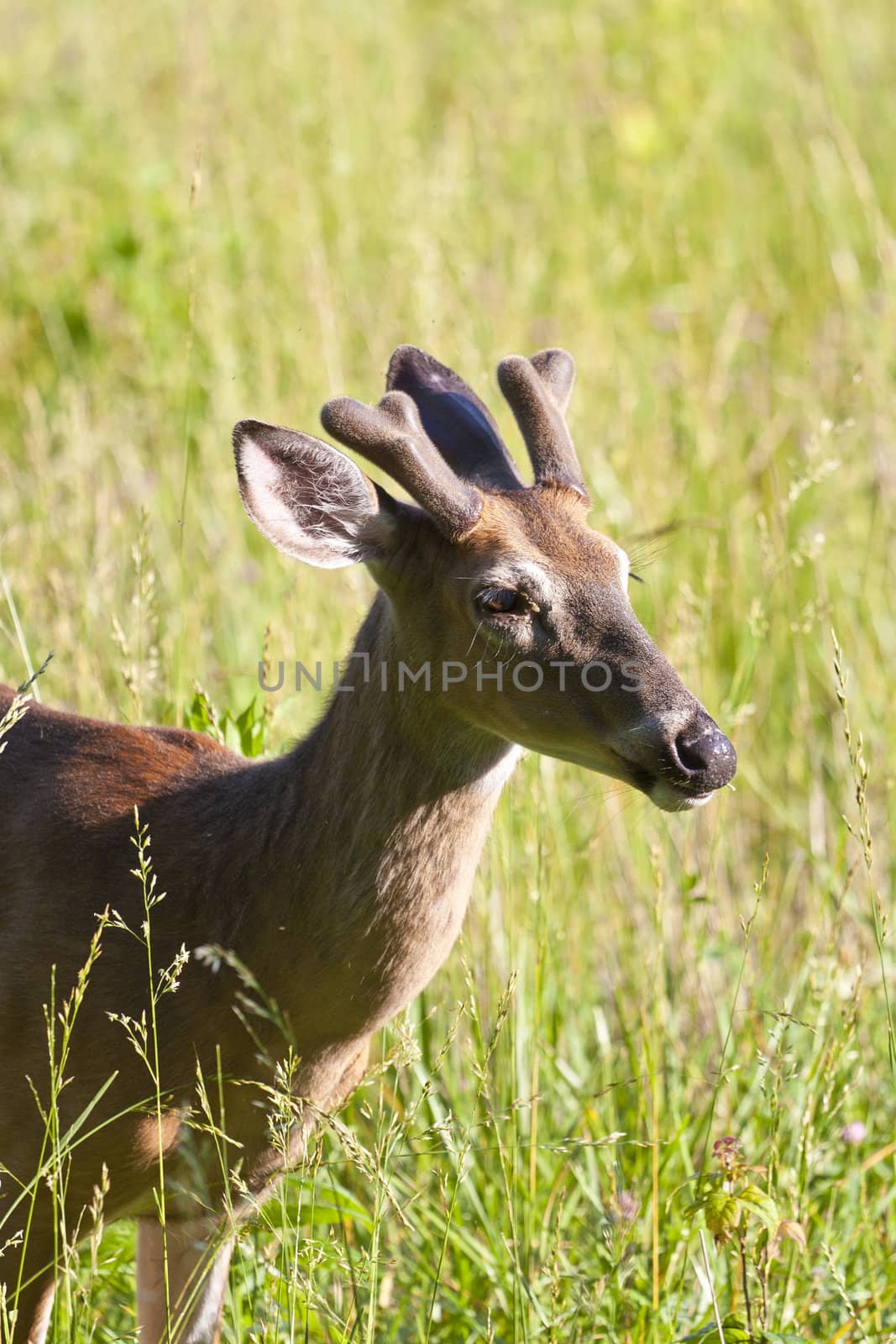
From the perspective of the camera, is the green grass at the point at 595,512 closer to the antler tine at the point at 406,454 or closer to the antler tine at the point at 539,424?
the antler tine at the point at 539,424

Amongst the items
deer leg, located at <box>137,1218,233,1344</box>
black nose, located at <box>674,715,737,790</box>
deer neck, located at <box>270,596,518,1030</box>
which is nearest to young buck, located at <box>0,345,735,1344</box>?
deer neck, located at <box>270,596,518,1030</box>

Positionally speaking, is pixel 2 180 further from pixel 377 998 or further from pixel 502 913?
pixel 377 998

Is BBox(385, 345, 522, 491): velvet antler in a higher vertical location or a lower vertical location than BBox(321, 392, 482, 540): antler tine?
higher

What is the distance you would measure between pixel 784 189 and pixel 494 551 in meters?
5.39

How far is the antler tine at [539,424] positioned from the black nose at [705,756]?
0.68 metres

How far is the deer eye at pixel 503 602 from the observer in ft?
9.23

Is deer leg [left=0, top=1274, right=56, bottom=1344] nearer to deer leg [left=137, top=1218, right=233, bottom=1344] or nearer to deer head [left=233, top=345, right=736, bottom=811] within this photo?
deer leg [left=137, top=1218, right=233, bottom=1344]

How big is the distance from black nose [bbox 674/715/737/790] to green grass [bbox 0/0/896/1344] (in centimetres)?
19

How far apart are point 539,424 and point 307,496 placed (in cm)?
57

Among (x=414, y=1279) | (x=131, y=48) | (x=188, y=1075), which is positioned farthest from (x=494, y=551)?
(x=131, y=48)

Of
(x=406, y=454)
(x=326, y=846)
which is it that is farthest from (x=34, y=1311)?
(x=406, y=454)

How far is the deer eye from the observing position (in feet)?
9.23

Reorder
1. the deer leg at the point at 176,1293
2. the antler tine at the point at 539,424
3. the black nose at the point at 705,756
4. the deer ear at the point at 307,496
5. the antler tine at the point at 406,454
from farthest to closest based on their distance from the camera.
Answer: the deer leg at the point at 176,1293, the antler tine at the point at 539,424, the deer ear at the point at 307,496, the antler tine at the point at 406,454, the black nose at the point at 705,756

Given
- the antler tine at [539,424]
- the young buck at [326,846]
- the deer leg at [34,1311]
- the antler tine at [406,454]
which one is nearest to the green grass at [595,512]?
the deer leg at [34,1311]
